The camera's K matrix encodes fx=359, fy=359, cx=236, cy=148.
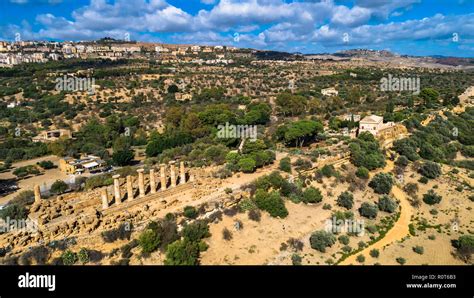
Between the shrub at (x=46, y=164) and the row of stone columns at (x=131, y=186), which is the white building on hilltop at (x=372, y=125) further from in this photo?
the shrub at (x=46, y=164)

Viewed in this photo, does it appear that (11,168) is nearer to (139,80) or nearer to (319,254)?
(319,254)

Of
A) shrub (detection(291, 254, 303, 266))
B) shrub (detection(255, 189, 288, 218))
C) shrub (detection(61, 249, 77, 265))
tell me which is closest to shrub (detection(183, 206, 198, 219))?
shrub (detection(255, 189, 288, 218))


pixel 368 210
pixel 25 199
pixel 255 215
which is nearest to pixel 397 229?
pixel 368 210

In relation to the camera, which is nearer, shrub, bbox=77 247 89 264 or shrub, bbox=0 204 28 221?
shrub, bbox=77 247 89 264

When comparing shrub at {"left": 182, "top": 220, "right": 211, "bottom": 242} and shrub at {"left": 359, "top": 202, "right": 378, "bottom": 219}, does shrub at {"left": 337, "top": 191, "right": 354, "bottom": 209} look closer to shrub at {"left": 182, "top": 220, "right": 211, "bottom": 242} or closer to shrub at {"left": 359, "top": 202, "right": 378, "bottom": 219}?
shrub at {"left": 359, "top": 202, "right": 378, "bottom": 219}

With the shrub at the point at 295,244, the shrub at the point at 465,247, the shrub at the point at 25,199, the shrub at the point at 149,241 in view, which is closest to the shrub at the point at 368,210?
the shrub at the point at 465,247

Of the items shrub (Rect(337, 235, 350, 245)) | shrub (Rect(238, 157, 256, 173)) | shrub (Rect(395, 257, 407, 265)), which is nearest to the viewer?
shrub (Rect(395, 257, 407, 265))

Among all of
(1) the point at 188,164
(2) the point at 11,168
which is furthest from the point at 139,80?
(1) the point at 188,164
